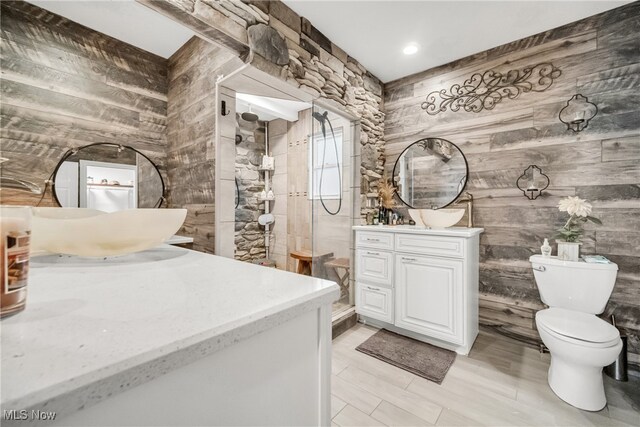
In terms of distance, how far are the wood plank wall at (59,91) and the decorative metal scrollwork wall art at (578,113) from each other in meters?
3.53

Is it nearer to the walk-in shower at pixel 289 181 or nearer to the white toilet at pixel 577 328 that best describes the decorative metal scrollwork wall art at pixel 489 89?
the walk-in shower at pixel 289 181

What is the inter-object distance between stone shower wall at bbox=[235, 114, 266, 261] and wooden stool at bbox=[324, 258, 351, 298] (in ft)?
4.71

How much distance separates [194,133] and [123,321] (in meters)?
1.96

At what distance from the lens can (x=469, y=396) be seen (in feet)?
5.33

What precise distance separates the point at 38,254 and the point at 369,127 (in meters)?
2.77

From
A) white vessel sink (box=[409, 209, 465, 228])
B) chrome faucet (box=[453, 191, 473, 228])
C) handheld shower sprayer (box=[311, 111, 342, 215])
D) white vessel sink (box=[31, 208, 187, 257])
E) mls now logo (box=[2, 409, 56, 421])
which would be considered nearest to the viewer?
mls now logo (box=[2, 409, 56, 421])

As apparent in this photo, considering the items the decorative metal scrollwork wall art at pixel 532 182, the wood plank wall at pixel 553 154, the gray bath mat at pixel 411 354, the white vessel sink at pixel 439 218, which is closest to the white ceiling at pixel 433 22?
the wood plank wall at pixel 553 154

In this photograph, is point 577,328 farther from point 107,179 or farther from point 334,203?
point 107,179

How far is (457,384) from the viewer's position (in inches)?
68.3

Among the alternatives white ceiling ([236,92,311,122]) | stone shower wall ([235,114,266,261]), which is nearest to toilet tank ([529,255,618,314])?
white ceiling ([236,92,311,122])

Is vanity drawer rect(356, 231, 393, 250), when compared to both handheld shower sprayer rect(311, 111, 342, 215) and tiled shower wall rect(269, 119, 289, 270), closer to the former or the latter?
handheld shower sprayer rect(311, 111, 342, 215)

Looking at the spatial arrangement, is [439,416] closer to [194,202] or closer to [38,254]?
[38,254]

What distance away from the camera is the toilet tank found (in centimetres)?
176

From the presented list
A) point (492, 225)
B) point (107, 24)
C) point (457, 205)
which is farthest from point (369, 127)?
point (107, 24)
